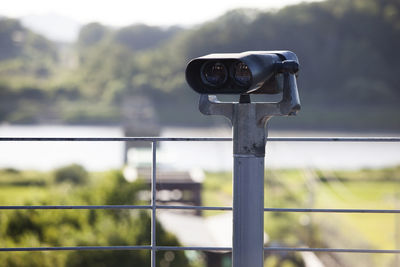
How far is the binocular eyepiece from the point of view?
58.1 inches

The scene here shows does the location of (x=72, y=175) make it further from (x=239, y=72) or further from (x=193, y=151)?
(x=193, y=151)

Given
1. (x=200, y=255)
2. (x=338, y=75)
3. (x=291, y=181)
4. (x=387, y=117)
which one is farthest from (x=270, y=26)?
(x=200, y=255)

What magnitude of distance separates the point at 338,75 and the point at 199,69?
38.6 meters

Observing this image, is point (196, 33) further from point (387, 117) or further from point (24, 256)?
point (24, 256)

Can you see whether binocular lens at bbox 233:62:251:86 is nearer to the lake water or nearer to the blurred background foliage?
the lake water

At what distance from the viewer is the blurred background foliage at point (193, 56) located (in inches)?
1480

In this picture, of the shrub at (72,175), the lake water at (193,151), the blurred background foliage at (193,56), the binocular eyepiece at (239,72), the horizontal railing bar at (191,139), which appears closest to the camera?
the binocular eyepiece at (239,72)

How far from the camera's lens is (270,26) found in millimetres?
38938

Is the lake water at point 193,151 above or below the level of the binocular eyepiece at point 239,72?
below

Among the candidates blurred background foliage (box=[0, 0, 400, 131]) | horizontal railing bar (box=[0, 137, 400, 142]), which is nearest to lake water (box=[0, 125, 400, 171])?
blurred background foliage (box=[0, 0, 400, 131])

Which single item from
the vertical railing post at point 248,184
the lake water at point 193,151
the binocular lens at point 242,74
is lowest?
the lake water at point 193,151

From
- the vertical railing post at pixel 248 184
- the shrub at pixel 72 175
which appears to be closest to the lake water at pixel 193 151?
the shrub at pixel 72 175

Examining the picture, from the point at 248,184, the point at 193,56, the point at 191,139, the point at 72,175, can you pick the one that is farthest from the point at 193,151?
the point at 248,184

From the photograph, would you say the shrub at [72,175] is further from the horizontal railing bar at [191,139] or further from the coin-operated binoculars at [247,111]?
the coin-operated binoculars at [247,111]
